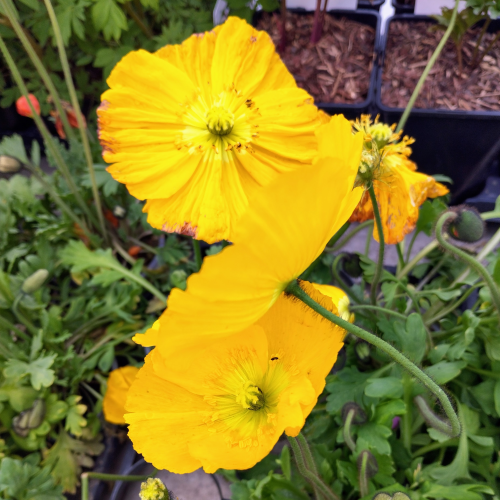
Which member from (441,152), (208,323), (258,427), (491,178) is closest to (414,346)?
(258,427)

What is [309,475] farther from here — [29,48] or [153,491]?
[29,48]

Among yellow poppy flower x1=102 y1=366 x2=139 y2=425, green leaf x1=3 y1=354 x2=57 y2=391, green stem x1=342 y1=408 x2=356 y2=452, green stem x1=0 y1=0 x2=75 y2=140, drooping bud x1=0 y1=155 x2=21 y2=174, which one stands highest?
green stem x1=0 y1=0 x2=75 y2=140

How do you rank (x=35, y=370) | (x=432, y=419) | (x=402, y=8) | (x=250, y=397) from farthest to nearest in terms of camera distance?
(x=402, y=8), (x=35, y=370), (x=432, y=419), (x=250, y=397)

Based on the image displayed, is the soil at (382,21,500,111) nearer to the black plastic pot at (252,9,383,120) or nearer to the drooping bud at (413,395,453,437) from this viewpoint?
the black plastic pot at (252,9,383,120)

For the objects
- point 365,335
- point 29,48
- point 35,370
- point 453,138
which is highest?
point 29,48

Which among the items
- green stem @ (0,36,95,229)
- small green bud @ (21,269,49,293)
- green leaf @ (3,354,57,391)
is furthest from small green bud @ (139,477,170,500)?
green stem @ (0,36,95,229)

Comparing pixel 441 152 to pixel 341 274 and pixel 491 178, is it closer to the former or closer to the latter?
pixel 491 178

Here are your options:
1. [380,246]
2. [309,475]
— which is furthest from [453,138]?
[309,475]
